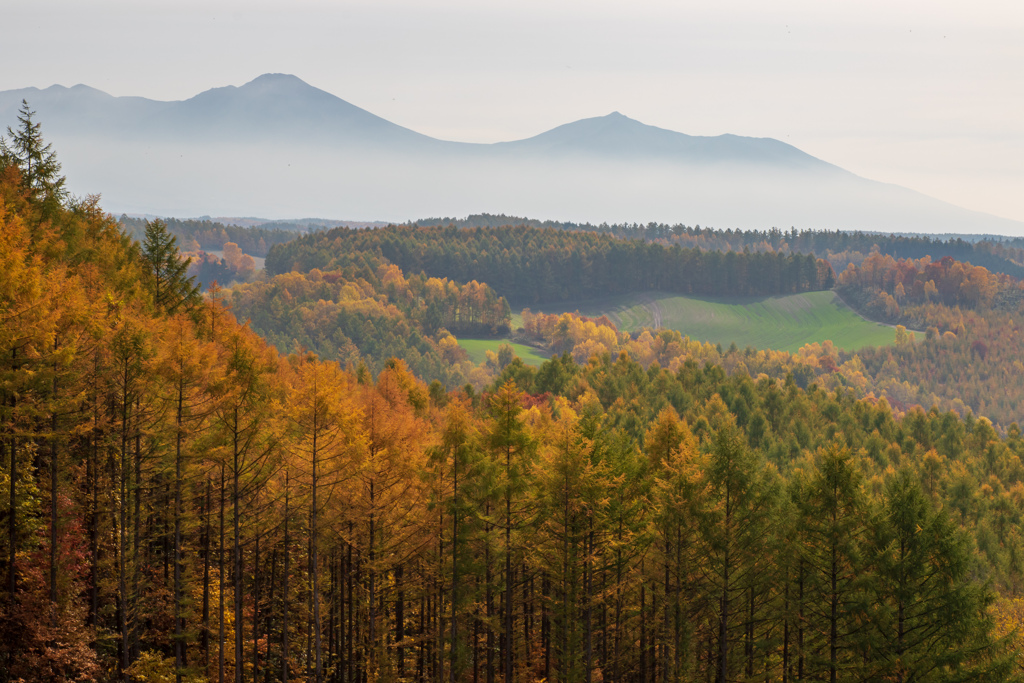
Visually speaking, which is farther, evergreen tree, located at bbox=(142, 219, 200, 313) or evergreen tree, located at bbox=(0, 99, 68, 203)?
evergreen tree, located at bbox=(142, 219, 200, 313)

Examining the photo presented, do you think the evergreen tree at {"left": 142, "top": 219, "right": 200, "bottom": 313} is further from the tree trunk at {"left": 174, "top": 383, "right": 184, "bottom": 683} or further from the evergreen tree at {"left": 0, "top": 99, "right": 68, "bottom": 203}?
the tree trunk at {"left": 174, "top": 383, "right": 184, "bottom": 683}

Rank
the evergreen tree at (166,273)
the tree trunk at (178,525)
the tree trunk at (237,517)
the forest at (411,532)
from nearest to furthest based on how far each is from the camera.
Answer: the forest at (411,532)
the tree trunk at (178,525)
the tree trunk at (237,517)
the evergreen tree at (166,273)

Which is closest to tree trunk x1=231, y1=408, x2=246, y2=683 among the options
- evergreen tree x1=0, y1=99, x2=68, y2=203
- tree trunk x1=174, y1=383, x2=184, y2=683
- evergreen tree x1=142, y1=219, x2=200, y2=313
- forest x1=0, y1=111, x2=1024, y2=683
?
forest x1=0, y1=111, x2=1024, y2=683

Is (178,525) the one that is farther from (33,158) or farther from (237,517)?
(33,158)

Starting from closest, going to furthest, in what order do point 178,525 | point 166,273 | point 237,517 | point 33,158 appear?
point 178,525, point 237,517, point 33,158, point 166,273

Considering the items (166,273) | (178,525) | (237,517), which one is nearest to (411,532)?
(237,517)

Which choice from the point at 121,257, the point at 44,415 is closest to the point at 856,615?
the point at 44,415

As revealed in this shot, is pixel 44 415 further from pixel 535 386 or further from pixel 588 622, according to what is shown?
pixel 535 386

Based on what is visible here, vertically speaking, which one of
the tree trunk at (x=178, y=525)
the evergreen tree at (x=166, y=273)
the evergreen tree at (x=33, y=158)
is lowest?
the tree trunk at (x=178, y=525)

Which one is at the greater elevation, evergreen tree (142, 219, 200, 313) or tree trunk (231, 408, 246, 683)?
evergreen tree (142, 219, 200, 313)

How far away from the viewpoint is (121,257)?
60938 millimetres

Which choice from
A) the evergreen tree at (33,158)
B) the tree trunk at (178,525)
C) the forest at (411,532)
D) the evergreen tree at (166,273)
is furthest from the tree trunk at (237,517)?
the evergreen tree at (33,158)

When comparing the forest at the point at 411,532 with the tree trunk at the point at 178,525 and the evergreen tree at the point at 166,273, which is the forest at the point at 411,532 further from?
the evergreen tree at the point at 166,273

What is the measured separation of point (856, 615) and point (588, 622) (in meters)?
10.8
